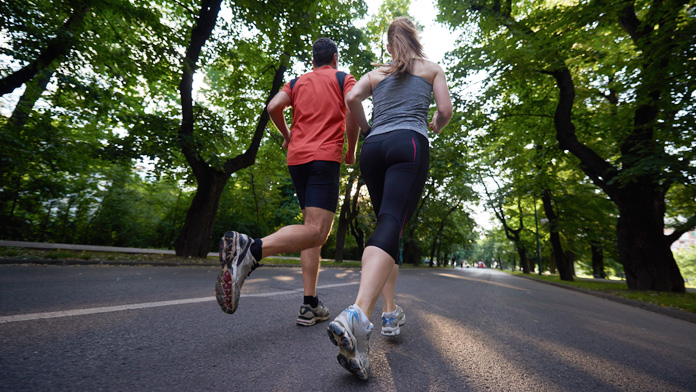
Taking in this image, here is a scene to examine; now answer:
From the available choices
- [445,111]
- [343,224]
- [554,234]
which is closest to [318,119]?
[445,111]

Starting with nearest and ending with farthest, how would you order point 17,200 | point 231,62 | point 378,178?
1. point 378,178
2. point 17,200
3. point 231,62

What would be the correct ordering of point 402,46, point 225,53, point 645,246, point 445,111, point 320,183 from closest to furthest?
point 445,111
point 402,46
point 320,183
point 645,246
point 225,53

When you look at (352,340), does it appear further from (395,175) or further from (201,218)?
(201,218)

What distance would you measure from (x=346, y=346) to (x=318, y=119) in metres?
A: 1.80

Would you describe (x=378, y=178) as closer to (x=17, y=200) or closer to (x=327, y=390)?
(x=327, y=390)

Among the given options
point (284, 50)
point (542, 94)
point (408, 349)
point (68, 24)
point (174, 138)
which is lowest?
point (408, 349)

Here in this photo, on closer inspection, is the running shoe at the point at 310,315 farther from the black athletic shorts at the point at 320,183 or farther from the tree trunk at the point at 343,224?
the tree trunk at the point at 343,224

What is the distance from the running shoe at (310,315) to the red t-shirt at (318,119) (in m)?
1.21

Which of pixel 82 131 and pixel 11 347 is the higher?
pixel 82 131

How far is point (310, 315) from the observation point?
2.59 meters

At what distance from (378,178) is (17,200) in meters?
14.6

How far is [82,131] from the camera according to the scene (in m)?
13.3

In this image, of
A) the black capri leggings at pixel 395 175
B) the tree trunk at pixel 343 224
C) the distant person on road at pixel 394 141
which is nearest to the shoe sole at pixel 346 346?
the distant person on road at pixel 394 141

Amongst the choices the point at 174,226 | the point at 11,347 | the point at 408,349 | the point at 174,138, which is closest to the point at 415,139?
the point at 408,349
